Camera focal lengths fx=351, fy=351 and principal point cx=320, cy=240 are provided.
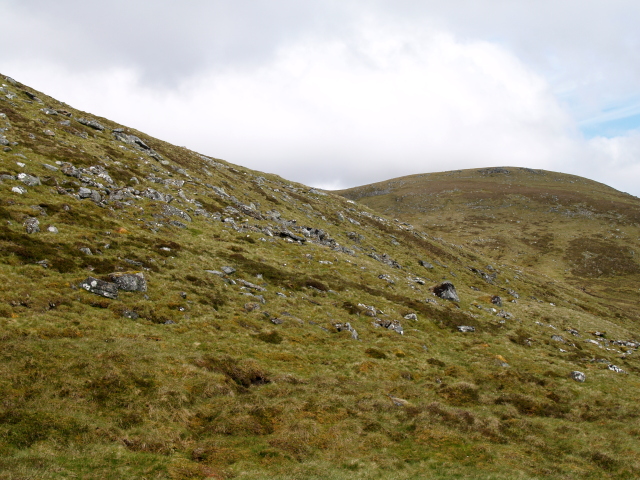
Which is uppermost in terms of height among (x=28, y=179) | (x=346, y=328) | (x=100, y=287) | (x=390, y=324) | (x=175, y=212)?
(x=175, y=212)

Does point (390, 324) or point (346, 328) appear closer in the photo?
point (346, 328)

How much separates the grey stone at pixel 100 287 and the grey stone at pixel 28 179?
63.7 ft

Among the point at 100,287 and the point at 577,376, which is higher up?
the point at 577,376

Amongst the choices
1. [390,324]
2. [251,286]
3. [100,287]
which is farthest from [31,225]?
[390,324]

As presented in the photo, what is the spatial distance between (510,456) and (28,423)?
2225 centimetres

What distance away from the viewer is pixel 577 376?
104 ft

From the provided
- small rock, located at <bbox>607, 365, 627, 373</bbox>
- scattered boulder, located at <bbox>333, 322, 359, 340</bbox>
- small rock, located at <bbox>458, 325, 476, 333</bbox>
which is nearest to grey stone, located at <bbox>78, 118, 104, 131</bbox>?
scattered boulder, located at <bbox>333, 322, 359, 340</bbox>

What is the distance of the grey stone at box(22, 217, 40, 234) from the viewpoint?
3083 cm

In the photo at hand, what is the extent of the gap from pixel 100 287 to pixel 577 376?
137 feet

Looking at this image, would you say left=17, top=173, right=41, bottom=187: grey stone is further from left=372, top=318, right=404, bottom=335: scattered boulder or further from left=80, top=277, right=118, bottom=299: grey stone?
left=372, top=318, right=404, bottom=335: scattered boulder

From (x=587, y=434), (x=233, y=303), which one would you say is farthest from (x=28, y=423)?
(x=587, y=434)

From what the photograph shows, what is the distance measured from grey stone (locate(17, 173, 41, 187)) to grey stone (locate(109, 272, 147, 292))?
19.2 metres

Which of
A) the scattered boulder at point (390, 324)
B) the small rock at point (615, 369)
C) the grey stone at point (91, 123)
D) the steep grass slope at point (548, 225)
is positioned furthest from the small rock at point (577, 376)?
the grey stone at point (91, 123)

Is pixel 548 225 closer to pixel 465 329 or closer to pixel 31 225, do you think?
pixel 465 329
